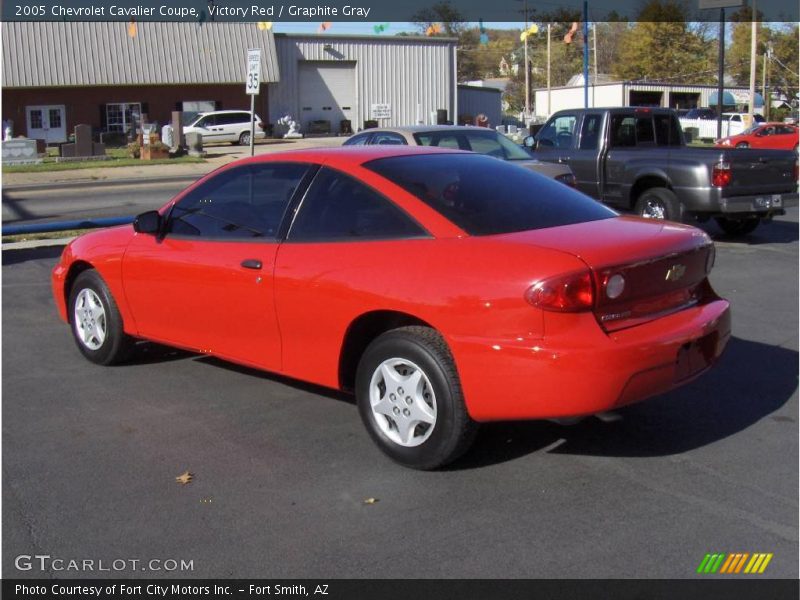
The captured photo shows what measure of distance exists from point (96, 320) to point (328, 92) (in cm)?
5058

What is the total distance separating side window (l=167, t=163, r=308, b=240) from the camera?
544 cm

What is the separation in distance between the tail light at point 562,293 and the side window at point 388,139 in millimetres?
7781

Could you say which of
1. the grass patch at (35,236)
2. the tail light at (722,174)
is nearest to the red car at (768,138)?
the tail light at (722,174)

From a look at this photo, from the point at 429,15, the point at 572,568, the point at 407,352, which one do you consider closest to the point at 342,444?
the point at 407,352

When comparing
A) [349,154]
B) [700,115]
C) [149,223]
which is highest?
[700,115]

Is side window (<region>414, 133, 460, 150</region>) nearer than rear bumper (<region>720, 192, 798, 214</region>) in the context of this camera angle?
Yes

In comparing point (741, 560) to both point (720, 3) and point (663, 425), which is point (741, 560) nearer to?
point (663, 425)

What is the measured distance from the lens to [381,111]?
5541 cm

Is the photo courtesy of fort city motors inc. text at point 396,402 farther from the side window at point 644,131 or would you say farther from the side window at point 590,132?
the side window at point 644,131

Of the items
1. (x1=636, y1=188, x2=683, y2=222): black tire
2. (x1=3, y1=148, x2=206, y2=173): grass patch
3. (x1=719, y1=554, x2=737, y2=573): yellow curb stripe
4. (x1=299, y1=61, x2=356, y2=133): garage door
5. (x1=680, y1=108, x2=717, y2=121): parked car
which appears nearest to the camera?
(x1=719, y1=554, x2=737, y2=573): yellow curb stripe

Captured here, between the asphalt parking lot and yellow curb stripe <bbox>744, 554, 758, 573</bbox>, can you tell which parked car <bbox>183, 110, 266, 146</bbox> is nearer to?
the asphalt parking lot

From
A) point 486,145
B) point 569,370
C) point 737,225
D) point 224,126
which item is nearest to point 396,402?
point 569,370

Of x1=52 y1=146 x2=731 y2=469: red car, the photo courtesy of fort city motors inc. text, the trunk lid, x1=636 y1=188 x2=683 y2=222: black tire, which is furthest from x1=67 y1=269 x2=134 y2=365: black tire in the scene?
x1=636 y1=188 x2=683 y2=222: black tire

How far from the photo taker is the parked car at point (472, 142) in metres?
11.6
